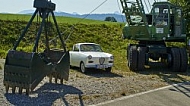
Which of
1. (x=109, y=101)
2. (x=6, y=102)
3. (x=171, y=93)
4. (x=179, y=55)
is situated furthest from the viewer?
(x=179, y=55)

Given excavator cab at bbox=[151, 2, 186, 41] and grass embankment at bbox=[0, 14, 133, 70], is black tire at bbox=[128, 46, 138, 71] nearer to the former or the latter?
excavator cab at bbox=[151, 2, 186, 41]

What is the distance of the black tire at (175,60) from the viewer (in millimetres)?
16297

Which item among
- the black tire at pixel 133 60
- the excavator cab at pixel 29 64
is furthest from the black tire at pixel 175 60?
the excavator cab at pixel 29 64

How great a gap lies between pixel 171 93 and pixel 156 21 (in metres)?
6.90

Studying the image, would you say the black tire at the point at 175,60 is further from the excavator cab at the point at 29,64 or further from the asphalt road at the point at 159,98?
the excavator cab at the point at 29,64

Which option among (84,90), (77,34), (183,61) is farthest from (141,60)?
(77,34)

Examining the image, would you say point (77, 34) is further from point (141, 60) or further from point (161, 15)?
point (141, 60)

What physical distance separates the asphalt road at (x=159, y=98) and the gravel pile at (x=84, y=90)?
14.6 inches

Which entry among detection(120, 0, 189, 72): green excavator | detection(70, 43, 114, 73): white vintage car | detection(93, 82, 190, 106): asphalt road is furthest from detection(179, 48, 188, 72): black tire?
detection(93, 82, 190, 106): asphalt road

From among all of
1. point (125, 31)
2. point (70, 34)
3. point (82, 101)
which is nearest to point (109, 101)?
point (82, 101)

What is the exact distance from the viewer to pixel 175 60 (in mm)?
16359

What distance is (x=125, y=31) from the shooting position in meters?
18.5

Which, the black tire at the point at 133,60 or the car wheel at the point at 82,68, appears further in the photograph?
the black tire at the point at 133,60

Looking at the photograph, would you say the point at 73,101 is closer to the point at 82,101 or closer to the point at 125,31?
the point at 82,101
